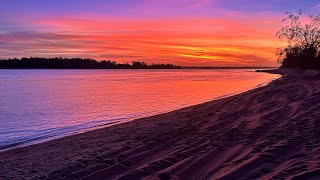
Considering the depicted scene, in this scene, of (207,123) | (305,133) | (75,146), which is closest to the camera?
(305,133)

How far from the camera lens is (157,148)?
338 inches

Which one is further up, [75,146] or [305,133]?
[305,133]

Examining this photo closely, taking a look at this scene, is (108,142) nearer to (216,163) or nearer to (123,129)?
(123,129)

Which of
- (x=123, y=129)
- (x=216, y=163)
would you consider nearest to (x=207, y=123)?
(x=123, y=129)

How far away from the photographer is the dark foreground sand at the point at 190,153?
623cm

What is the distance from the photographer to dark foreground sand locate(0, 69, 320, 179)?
20.4 feet

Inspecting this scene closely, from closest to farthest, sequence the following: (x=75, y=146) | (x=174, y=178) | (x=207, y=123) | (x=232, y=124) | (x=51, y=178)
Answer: (x=174, y=178) → (x=51, y=178) → (x=75, y=146) → (x=232, y=124) → (x=207, y=123)

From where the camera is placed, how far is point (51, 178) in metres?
6.61

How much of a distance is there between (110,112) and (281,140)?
13.3 metres

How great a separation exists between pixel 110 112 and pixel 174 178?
14435 millimetres

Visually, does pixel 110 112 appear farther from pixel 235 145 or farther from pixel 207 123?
pixel 235 145

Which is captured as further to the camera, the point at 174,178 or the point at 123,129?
the point at 123,129

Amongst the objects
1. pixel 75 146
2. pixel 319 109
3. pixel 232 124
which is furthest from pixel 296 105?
pixel 75 146

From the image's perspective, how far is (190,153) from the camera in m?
7.64
